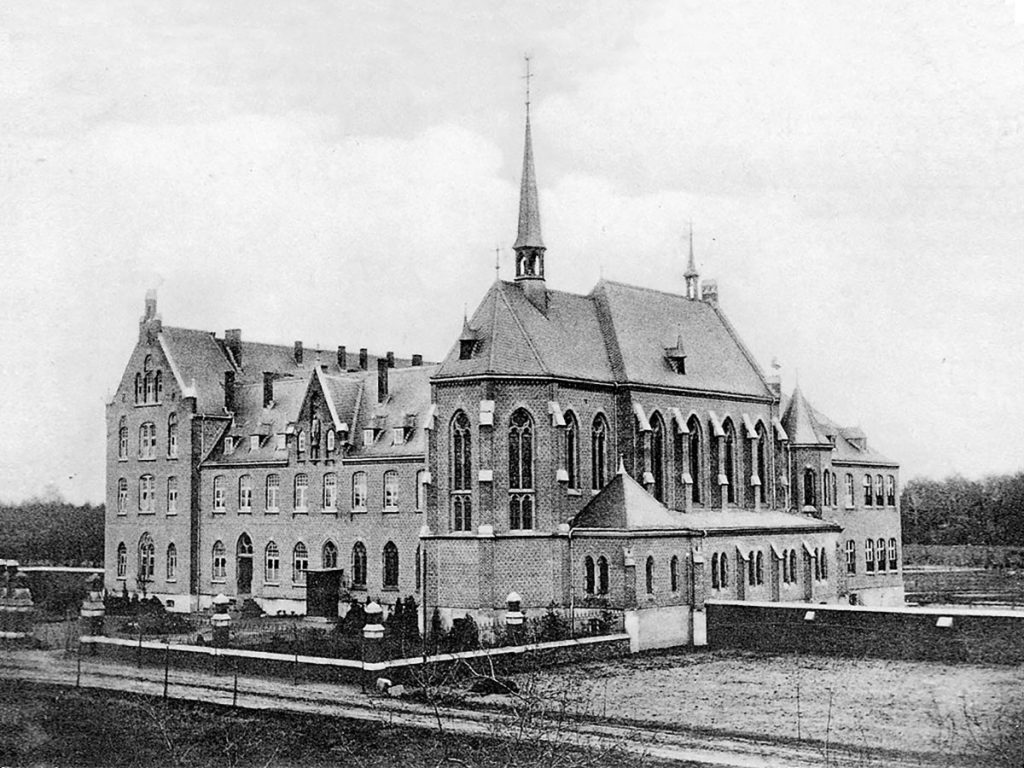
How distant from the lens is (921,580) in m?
75.5

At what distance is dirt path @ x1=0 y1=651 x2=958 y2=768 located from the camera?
74.4 ft

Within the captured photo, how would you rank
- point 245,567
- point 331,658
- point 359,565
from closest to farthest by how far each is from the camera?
point 331,658 < point 359,565 < point 245,567

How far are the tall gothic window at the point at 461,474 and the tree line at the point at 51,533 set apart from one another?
47.9 feet

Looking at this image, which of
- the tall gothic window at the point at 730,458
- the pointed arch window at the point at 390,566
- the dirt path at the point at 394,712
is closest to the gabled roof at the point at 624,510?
the tall gothic window at the point at 730,458

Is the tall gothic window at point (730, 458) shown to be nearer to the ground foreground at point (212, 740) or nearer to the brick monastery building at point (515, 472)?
the brick monastery building at point (515, 472)

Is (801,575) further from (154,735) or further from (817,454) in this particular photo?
(154,735)

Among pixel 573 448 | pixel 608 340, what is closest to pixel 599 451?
pixel 573 448

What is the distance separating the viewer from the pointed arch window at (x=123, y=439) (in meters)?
63.9

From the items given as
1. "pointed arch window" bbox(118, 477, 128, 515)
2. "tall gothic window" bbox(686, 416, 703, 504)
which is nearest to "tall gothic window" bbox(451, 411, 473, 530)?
"tall gothic window" bbox(686, 416, 703, 504)

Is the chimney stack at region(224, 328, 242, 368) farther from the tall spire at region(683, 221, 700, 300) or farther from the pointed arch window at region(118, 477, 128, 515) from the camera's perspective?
the tall spire at region(683, 221, 700, 300)

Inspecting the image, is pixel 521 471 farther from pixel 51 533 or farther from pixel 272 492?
pixel 51 533

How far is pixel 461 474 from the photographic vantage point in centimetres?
4666

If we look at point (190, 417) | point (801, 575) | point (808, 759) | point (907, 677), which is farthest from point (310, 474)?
point (808, 759)

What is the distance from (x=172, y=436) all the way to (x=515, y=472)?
23.7 metres
